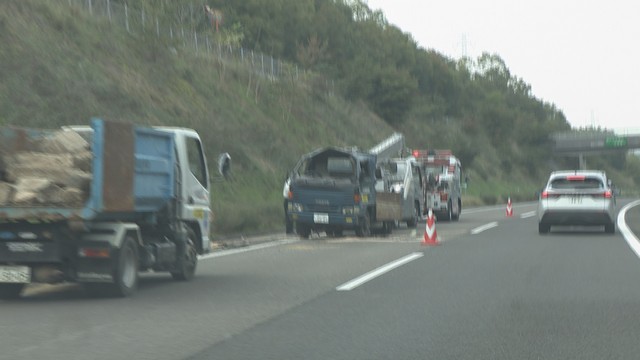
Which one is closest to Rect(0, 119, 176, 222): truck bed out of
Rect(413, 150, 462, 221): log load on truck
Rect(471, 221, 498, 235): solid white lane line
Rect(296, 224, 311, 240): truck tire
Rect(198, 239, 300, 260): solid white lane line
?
Rect(198, 239, 300, 260): solid white lane line

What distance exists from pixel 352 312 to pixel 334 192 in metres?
13.9

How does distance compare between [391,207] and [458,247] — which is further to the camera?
[391,207]

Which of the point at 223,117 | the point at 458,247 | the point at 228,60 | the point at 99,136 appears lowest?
the point at 458,247

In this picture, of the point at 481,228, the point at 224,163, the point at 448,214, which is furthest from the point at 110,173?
the point at 448,214

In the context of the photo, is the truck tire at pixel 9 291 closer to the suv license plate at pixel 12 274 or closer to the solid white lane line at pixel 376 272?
the suv license plate at pixel 12 274

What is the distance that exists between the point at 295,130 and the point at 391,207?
28.4 meters

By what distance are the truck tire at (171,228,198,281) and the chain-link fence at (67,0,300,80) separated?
28523 millimetres

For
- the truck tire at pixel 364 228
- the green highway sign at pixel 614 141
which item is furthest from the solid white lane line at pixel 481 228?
the green highway sign at pixel 614 141

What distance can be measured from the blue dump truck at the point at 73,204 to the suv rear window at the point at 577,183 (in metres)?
16.9

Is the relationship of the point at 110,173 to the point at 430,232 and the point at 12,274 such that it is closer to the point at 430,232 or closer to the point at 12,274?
the point at 12,274

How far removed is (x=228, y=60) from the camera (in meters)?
55.3

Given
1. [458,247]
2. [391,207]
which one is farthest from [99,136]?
[391,207]

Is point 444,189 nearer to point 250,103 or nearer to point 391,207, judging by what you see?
point 391,207

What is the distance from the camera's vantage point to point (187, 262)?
583 inches
